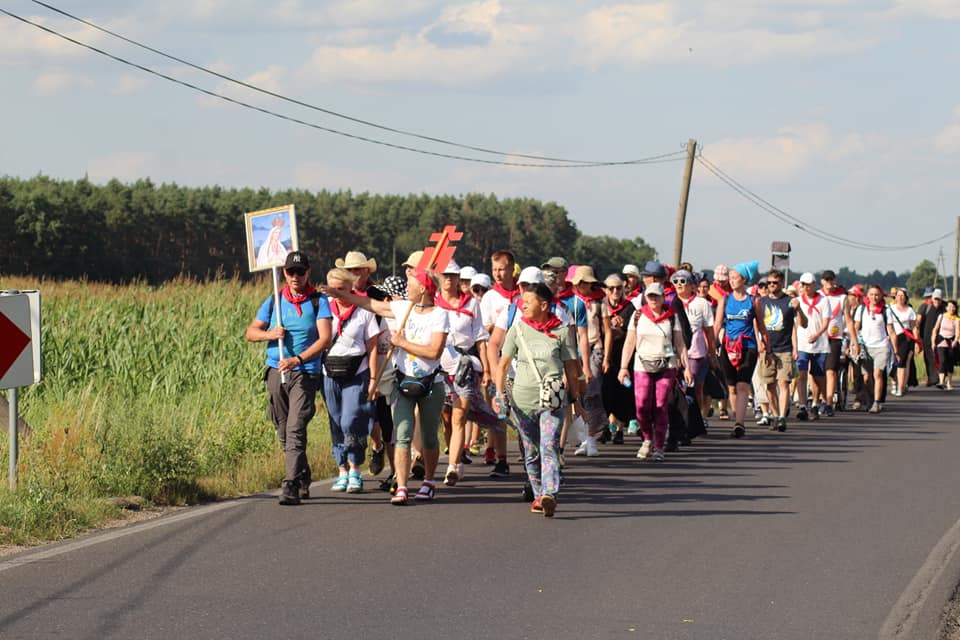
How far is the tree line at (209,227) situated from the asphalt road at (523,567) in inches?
1361

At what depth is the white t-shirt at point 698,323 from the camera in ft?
53.0

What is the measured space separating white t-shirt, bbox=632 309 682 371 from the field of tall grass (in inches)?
128

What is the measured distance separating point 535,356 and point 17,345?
3.73m

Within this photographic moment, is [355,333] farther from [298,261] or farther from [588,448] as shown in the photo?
[588,448]

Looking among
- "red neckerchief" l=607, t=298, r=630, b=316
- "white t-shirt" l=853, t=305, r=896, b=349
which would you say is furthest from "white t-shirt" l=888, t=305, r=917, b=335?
"red neckerchief" l=607, t=298, r=630, b=316

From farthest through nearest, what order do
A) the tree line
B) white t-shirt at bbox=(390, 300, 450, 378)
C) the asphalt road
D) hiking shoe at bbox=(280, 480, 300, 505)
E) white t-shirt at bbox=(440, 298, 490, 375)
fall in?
the tree line
white t-shirt at bbox=(440, 298, 490, 375)
white t-shirt at bbox=(390, 300, 450, 378)
hiking shoe at bbox=(280, 480, 300, 505)
the asphalt road

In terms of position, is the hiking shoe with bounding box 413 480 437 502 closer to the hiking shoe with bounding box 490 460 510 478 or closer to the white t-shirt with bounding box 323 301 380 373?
the white t-shirt with bounding box 323 301 380 373

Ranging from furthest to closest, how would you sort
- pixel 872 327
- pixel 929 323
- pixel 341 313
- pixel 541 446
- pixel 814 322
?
pixel 929 323 < pixel 872 327 < pixel 814 322 < pixel 341 313 < pixel 541 446

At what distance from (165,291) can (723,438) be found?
11.3 m

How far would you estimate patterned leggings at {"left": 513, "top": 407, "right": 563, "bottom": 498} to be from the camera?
10609 millimetres

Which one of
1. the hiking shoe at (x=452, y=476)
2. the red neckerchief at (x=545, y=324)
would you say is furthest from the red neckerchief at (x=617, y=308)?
the red neckerchief at (x=545, y=324)

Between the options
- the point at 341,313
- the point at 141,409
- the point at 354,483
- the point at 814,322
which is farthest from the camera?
the point at 814,322

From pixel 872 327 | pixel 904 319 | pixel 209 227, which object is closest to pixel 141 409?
pixel 872 327

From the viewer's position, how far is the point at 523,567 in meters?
8.55
